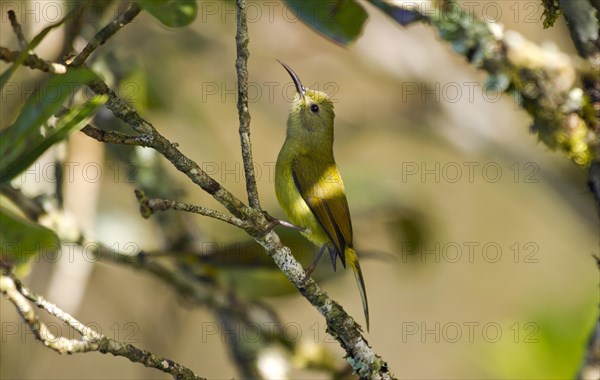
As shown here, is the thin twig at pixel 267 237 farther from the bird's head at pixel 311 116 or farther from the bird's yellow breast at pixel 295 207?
the bird's head at pixel 311 116

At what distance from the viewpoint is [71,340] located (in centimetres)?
140

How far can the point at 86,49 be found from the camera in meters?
1.39

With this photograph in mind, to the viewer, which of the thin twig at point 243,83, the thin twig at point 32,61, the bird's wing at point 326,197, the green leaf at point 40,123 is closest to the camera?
the green leaf at point 40,123

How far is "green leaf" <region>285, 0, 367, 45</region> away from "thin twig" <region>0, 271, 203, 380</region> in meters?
0.85

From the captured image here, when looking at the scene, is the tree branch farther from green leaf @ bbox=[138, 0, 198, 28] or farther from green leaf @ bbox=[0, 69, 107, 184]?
green leaf @ bbox=[0, 69, 107, 184]

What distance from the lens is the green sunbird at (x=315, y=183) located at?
2.52 metres

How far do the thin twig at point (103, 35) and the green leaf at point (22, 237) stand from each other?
292mm

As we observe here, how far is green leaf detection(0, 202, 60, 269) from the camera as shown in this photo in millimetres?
1358

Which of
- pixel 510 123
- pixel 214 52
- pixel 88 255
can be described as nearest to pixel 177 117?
pixel 214 52

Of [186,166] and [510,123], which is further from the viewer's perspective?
[510,123]

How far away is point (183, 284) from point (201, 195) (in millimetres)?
2072

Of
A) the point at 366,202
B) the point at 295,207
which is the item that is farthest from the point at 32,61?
the point at 366,202

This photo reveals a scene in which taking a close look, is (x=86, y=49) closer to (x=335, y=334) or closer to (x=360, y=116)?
(x=335, y=334)

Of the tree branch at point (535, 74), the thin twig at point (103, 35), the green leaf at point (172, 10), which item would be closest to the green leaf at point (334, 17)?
the tree branch at point (535, 74)
